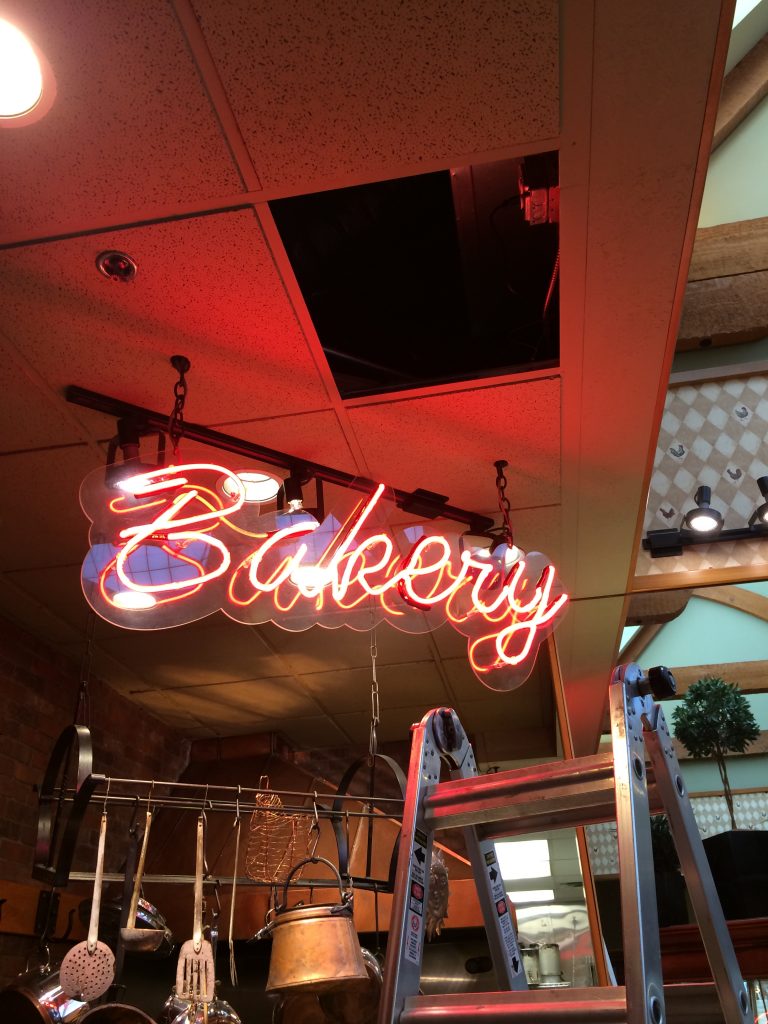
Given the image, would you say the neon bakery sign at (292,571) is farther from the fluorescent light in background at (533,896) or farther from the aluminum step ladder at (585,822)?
the fluorescent light in background at (533,896)

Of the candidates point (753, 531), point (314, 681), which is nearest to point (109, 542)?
point (314, 681)

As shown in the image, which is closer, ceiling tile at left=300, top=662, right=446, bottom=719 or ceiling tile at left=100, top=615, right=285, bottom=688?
ceiling tile at left=100, top=615, right=285, bottom=688

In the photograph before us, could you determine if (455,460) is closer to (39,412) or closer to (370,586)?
(370,586)

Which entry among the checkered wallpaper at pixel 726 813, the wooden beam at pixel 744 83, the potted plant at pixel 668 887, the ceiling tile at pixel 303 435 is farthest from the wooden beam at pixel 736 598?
the wooden beam at pixel 744 83

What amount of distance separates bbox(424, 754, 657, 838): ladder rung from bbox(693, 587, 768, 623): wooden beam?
9.52ft

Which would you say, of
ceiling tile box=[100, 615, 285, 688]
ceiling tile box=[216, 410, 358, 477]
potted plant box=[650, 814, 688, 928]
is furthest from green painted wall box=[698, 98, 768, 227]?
ceiling tile box=[100, 615, 285, 688]

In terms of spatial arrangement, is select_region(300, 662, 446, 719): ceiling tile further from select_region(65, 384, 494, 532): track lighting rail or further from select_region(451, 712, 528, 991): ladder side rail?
select_region(451, 712, 528, 991): ladder side rail

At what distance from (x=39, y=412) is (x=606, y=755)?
2.23 m

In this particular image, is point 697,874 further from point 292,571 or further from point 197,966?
point 292,571

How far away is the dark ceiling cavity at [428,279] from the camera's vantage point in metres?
2.77

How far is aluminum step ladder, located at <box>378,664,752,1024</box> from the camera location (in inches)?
46.3

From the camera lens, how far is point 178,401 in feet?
8.91

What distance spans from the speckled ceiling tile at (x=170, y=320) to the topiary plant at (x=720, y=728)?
237 cm

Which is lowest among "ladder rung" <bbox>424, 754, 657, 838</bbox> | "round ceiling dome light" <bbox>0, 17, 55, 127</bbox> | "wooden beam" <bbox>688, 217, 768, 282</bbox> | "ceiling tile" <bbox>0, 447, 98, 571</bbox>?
"ladder rung" <bbox>424, 754, 657, 838</bbox>
